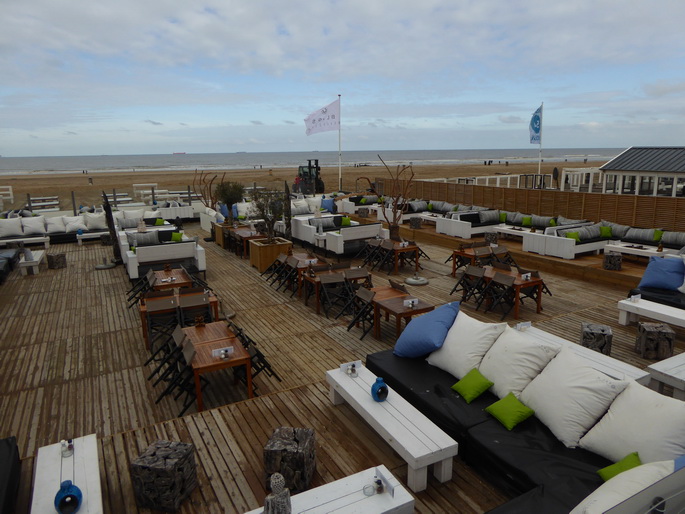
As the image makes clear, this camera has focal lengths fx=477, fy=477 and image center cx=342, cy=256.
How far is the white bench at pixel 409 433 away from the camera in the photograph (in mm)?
3594

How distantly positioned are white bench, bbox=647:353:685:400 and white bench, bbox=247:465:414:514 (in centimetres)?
339

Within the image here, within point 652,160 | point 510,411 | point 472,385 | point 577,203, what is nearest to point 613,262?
point 577,203

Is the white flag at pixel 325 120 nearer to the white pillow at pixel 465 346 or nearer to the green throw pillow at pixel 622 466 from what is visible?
the white pillow at pixel 465 346

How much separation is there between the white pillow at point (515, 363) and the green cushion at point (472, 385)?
0.09 m

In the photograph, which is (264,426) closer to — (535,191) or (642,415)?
(642,415)

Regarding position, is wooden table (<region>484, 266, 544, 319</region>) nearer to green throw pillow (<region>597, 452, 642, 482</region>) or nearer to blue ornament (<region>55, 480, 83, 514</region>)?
green throw pillow (<region>597, 452, 642, 482</region>)

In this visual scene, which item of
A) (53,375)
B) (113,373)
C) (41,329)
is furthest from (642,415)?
(41,329)

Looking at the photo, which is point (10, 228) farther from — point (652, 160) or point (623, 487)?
point (652, 160)

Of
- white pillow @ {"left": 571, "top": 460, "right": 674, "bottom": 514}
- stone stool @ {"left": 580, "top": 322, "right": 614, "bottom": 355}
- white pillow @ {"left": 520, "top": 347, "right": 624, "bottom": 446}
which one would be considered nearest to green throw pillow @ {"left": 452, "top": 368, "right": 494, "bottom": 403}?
white pillow @ {"left": 520, "top": 347, "right": 624, "bottom": 446}

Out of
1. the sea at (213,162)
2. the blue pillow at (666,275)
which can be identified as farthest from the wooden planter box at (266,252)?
the sea at (213,162)

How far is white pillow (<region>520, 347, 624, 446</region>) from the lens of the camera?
367 cm

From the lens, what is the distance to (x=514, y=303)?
8.23m

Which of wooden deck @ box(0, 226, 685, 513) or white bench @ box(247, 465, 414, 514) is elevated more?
white bench @ box(247, 465, 414, 514)

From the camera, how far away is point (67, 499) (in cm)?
298
